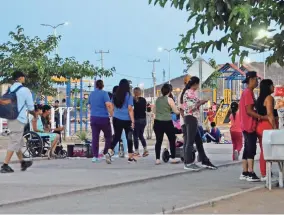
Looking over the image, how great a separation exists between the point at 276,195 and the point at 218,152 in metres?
9.65

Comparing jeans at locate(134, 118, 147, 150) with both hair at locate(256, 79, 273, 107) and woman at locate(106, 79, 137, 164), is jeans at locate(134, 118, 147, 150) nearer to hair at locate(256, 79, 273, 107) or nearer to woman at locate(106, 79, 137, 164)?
woman at locate(106, 79, 137, 164)

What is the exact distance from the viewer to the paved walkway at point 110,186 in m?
8.66

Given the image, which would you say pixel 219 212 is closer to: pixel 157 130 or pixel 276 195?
pixel 276 195

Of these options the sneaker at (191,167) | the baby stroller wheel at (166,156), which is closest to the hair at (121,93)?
the baby stroller wheel at (166,156)

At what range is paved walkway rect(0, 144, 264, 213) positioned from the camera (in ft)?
28.4

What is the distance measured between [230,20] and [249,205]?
2.35 meters

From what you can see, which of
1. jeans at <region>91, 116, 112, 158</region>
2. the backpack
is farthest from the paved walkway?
the backpack

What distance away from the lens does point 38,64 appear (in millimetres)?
25594

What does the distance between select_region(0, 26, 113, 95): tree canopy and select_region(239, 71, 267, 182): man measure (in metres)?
15.1

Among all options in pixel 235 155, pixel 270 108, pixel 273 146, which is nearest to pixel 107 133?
pixel 235 155

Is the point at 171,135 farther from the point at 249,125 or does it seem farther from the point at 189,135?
the point at 249,125

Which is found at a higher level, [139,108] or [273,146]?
[139,108]

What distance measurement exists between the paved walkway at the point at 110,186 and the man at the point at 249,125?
0.32m

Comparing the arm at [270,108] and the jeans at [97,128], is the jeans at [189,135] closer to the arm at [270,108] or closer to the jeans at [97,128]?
the jeans at [97,128]
